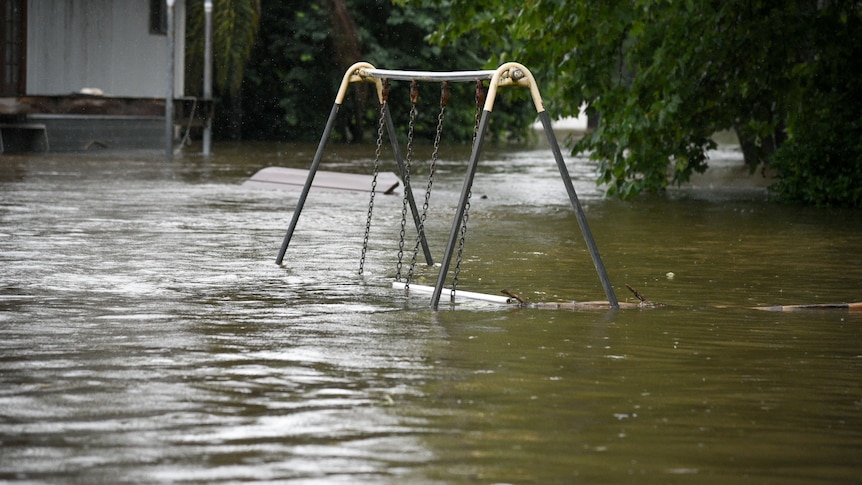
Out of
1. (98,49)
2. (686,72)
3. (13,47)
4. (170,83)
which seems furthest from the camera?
(98,49)

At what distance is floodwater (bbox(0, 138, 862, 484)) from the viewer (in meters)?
4.98

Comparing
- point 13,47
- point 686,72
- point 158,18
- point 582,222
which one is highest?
point 158,18

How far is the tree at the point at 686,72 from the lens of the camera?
680 inches

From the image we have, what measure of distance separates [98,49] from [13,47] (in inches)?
→ 89.0

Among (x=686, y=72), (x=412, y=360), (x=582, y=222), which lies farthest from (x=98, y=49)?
(x=412, y=360)

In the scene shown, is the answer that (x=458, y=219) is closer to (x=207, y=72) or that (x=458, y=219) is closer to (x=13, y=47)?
(x=207, y=72)

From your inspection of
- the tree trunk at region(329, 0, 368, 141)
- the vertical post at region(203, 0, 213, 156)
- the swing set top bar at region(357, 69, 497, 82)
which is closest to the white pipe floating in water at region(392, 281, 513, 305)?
the swing set top bar at region(357, 69, 497, 82)

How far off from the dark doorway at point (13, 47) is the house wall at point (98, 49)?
169 millimetres

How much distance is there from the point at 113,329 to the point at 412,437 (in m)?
2.85

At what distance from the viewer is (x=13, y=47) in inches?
1172

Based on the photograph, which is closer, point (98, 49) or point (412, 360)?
point (412, 360)

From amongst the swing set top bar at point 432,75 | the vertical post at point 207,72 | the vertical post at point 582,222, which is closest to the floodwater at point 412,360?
the vertical post at point 582,222

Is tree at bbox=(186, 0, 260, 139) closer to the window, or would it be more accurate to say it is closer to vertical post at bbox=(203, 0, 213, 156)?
the window

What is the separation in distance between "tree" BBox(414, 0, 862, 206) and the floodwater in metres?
3.30
